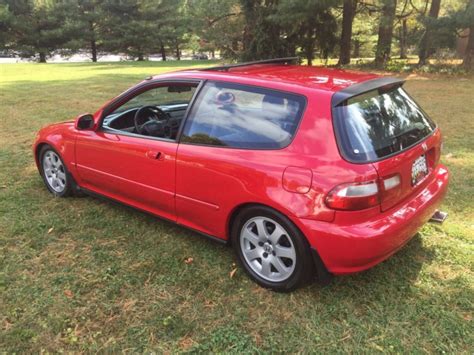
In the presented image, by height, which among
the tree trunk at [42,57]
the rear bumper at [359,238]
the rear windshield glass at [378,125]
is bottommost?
the tree trunk at [42,57]

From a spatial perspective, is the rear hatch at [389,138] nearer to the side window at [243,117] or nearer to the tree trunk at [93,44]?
the side window at [243,117]

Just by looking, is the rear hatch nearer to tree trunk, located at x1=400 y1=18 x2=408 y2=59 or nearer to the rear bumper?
the rear bumper

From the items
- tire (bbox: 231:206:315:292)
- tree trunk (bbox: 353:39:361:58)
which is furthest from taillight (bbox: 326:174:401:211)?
tree trunk (bbox: 353:39:361:58)

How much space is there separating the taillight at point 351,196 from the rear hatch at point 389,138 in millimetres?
112

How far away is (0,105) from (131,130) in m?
8.70

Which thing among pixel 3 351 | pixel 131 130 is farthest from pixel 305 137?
pixel 3 351

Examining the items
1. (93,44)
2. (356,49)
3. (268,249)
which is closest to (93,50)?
(93,44)

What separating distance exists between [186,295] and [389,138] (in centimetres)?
178

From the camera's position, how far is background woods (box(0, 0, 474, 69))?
17.2 metres

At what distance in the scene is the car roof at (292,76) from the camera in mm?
3076

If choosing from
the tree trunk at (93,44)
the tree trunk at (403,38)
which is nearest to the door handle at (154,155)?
the tree trunk at (403,38)

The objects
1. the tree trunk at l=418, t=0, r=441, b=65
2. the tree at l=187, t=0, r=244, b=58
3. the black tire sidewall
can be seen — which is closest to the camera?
the black tire sidewall

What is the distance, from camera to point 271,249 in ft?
10.2

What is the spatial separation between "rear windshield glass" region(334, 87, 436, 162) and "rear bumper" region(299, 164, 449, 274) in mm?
409
